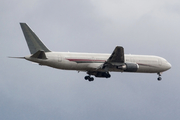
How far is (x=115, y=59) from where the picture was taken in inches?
1996

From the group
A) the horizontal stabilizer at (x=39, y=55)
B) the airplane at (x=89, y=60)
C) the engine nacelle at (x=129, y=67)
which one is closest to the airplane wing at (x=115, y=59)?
the airplane at (x=89, y=60)

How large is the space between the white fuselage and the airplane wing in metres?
1.28

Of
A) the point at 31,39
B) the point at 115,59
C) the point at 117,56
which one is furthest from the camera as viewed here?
the point at 115,59

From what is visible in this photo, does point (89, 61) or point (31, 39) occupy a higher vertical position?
point (31, 39)

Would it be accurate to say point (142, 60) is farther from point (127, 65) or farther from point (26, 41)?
point (26, 41)

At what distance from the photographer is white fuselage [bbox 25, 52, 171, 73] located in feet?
162

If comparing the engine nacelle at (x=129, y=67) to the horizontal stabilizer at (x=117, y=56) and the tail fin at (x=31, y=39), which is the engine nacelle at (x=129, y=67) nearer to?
the horizontal stabilizer at (x=117, y=56)

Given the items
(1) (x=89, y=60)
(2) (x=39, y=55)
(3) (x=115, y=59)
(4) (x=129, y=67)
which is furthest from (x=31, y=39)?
(4) (x=129, y=67)

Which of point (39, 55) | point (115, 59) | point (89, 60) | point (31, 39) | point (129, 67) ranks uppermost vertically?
point (31, 39)

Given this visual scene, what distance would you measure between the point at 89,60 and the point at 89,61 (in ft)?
0.42

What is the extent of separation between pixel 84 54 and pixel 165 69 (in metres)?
13.0

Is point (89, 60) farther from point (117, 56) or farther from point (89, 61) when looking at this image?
point (117, 56)

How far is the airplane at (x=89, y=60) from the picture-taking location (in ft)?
161

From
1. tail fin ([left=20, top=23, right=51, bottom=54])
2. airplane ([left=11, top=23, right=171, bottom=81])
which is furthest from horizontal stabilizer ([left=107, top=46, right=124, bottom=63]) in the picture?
tail fin ([left=20, top=23, right=51, bottom=54])
